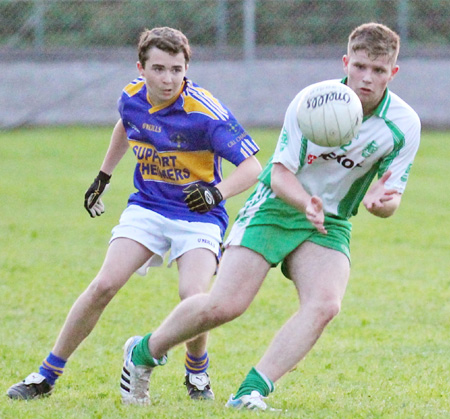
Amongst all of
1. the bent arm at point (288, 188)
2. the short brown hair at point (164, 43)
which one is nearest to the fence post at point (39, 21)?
the short brown hair at point (164, 43)

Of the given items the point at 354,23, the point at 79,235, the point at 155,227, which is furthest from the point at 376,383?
the point at 354,23

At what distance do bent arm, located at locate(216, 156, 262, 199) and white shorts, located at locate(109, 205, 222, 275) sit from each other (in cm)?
29

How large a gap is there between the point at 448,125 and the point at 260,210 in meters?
16.9

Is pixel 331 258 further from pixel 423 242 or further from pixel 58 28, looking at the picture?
pixel 58 28

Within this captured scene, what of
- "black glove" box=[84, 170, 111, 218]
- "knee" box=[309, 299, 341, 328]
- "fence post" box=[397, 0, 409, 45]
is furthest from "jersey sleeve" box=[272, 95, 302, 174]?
"fence post" box=[397, 0, 409, 45]

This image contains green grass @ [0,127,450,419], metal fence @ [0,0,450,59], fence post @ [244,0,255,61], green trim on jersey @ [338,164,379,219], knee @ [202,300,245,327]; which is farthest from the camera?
metal fence @ [0,0,450,59]

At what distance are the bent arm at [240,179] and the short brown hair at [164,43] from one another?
2.32 feet

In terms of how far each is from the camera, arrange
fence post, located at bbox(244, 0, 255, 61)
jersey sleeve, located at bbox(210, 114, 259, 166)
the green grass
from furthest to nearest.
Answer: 1. fence post, located at bbox(244, 0, 255, 61)
2. jersey sleeve, located at bbox(210, 114, 259, 166)
3. the green grass

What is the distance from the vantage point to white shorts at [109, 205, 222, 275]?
497 centimetres

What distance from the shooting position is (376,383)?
5.27m

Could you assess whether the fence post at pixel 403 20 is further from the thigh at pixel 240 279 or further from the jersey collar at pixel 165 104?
the thigh at pixel 240 279

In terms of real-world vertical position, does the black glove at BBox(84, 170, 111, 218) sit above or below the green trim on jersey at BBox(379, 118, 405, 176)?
below

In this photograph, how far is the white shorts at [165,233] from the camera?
4969 mm

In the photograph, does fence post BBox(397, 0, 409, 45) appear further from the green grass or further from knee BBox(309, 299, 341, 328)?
knee BBox(309, 299, 341, 328)
